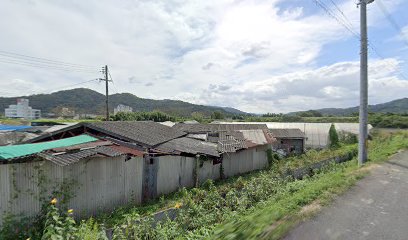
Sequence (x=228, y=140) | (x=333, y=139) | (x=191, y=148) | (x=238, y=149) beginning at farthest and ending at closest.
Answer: (x=333, y=139)
(x=228, y=140)
(x=238, y=149)
(x=191, y=148)

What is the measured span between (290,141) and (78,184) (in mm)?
25795

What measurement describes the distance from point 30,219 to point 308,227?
7433 mm

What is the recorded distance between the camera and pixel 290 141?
31.2 m

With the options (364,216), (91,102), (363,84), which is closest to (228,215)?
(364,216)

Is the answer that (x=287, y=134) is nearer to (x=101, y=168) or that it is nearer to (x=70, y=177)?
(x=101, y=168)

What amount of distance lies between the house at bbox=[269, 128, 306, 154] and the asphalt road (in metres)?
21.6

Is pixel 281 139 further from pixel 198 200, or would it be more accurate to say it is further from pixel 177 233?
pixel 177 233

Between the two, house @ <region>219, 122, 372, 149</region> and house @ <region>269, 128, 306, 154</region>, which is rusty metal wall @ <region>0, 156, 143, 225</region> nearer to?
house @ <region>269, 128, 306, 154</region>

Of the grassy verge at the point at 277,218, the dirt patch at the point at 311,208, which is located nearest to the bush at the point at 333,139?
the grassy verge at the point at 277,218

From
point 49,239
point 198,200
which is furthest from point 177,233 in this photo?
point 198,200

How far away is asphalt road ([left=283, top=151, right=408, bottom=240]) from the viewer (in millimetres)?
5074

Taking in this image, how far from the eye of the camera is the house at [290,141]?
30.8 m

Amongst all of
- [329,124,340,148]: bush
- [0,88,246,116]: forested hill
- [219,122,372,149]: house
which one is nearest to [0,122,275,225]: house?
[329,124,340,148]: bush

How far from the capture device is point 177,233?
7160 mm
